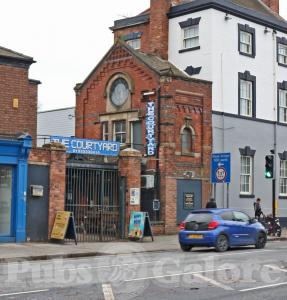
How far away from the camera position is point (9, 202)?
23.3 meters

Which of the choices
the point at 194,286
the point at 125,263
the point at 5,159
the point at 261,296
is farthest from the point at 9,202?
the point at 261,296

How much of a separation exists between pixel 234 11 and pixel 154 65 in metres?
5.31

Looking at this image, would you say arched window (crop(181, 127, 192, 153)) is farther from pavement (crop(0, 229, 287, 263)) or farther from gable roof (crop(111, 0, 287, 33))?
gable roof (crop(111, 0, 287, 33))

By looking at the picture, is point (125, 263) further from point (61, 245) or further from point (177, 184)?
point (177, 184)

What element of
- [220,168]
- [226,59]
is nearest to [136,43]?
[226,59]

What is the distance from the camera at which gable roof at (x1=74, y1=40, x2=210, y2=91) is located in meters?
30.2

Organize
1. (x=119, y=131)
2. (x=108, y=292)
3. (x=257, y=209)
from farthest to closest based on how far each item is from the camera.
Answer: (x=119, y=131) → (x=257, y=209) → (x=108, y=292)

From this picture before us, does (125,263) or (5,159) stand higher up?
(5,159)

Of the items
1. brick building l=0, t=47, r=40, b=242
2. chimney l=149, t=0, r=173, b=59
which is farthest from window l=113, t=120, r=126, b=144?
brick building l=0, t=47, r=40, b=242

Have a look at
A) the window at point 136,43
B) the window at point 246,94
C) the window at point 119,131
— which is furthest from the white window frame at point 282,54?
the window at point 119,131

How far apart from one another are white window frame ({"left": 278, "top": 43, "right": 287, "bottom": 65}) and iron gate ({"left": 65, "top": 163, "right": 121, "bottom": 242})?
14566mm

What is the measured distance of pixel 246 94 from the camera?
111 feet

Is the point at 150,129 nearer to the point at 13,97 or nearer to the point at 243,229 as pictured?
the point at 13,97

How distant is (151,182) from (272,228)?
6.06 meters
